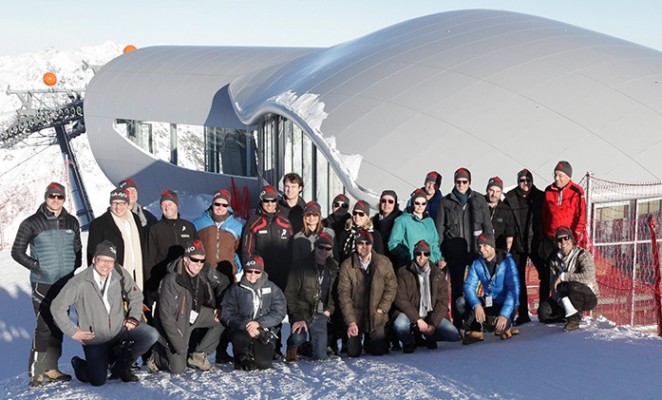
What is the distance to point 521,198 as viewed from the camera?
9.11m

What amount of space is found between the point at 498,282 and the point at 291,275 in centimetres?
188

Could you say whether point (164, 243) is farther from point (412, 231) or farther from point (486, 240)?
point (486, 240)

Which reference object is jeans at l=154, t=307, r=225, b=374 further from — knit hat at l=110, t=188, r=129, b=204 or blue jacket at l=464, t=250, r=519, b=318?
blue jacket at l=464, t=250, r=519, b=318

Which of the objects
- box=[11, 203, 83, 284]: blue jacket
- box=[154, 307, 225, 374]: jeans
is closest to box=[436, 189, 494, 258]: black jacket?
box=[154, 307, 225, 374]: jeans

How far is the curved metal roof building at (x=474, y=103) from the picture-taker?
44.5ft

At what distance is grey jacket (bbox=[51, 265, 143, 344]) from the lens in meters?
7.09

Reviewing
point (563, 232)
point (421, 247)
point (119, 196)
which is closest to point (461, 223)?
point (421, 247)

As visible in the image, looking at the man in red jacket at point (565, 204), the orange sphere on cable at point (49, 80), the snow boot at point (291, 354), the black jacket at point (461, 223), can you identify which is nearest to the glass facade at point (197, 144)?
the orange sphere on cable at point (49, 80)

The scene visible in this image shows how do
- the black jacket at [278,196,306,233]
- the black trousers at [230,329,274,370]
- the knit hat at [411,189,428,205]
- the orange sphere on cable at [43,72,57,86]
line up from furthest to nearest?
the orange sphere on cable at [43,72,57,86] < the black jacket at [278,196,306,233] < the knit hat at [411,189,428,205] < the black trousers at [230,329,274,370]

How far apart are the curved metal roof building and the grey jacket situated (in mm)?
6396


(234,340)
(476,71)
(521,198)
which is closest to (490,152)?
(476,71)

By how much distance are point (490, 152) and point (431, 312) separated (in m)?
5.73

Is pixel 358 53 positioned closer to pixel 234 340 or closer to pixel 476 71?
pixel 476 71

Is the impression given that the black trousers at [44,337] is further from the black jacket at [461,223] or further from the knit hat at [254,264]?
the black jacket at [461,223]
